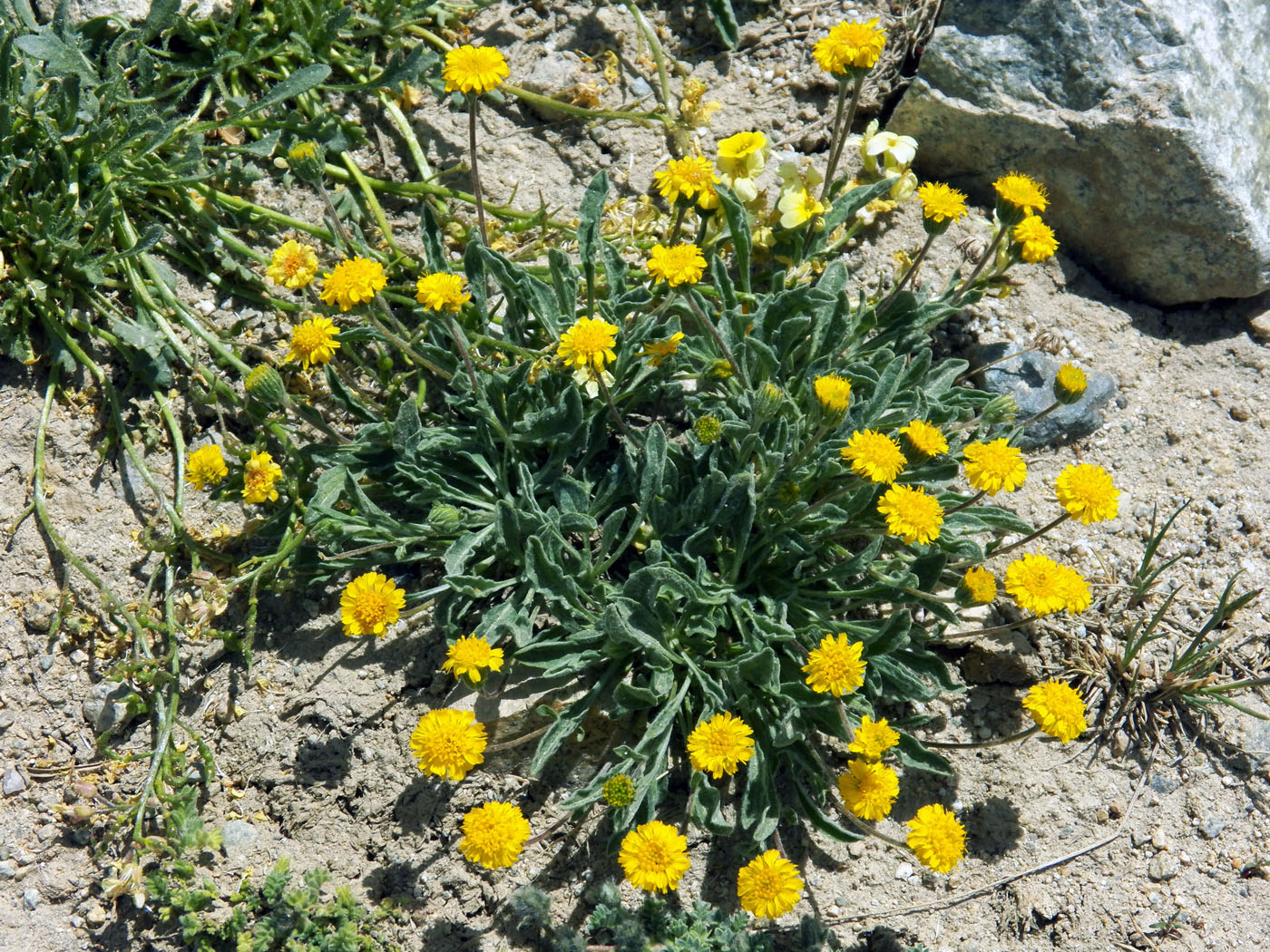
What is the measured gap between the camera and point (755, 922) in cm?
314

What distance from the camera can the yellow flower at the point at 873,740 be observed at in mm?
2771

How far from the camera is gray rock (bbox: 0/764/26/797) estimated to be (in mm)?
3205

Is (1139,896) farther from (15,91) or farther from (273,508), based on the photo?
(15,91)

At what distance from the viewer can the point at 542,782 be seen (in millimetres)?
3264

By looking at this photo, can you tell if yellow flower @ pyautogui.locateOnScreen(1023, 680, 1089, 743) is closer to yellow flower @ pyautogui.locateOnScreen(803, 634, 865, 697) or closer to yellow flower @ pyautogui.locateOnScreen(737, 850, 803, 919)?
yellow flower @ pyautogui.locateOnScreen(803, 634, 865, 697)

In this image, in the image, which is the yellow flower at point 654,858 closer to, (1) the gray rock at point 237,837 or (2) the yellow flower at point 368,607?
(2) the yellow flower at point 368,607

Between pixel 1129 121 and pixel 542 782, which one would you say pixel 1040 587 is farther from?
pixel 1129 121

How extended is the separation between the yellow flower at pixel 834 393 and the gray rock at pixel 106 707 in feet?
8.49

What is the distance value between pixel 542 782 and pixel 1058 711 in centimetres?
167

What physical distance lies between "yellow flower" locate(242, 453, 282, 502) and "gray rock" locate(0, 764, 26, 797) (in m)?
1.20

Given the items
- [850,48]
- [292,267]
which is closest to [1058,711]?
[850,48]

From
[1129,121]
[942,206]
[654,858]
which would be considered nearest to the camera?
[654,858]

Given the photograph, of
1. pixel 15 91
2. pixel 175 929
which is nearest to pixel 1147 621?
pixel 175 929

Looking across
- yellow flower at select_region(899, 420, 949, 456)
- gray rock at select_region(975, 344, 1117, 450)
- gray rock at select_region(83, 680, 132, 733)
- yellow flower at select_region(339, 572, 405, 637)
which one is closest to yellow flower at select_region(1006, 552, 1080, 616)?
yellow flower at select_region(899, 420, 949, 456)
